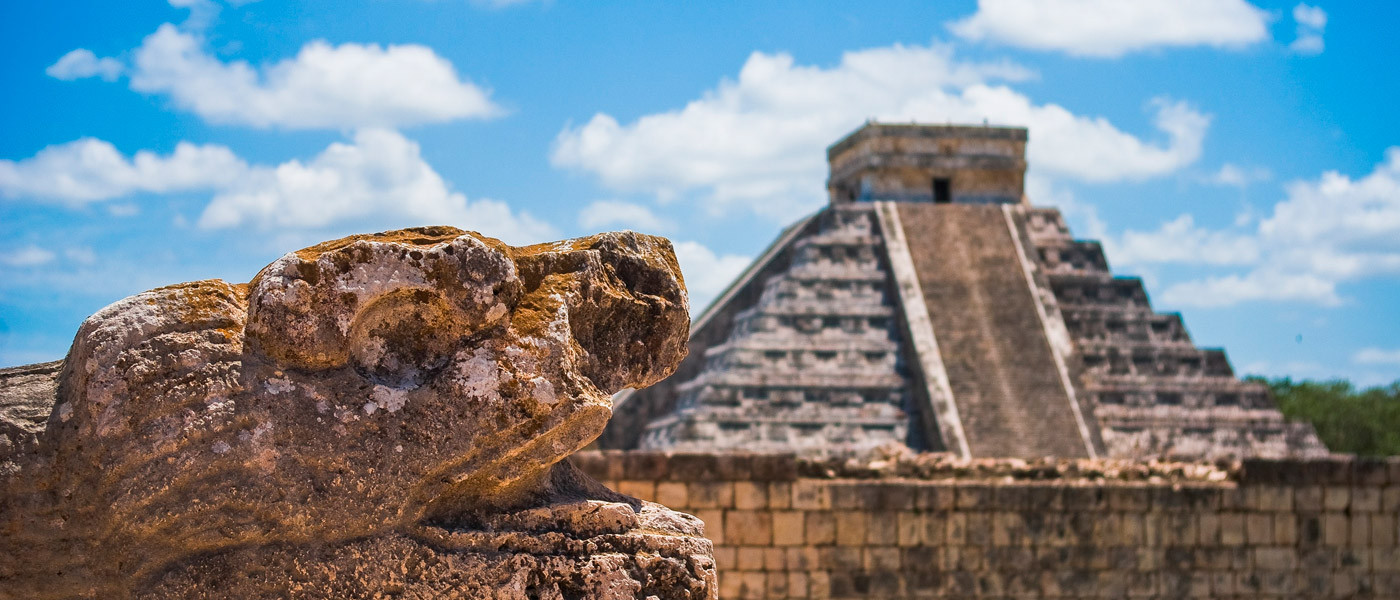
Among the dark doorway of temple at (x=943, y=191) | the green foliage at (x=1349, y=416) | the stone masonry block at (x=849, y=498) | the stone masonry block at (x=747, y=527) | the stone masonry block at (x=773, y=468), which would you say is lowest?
the stone masonry block at (x=747, y=527)

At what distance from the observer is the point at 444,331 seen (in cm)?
363

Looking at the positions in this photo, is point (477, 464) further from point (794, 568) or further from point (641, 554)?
point (794, 568)

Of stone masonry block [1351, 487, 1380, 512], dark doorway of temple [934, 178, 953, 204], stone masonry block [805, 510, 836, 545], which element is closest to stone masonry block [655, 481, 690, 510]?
stone masonry block [805, 510, 836, 545]

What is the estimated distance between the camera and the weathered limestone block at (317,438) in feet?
11.3

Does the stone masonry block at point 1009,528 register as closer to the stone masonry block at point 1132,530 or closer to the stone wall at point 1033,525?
the stone wall at point 1033,525

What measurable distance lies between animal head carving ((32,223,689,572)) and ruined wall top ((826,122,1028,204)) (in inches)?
1222

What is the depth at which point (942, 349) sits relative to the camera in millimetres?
28891

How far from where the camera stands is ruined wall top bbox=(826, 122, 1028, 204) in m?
34.4

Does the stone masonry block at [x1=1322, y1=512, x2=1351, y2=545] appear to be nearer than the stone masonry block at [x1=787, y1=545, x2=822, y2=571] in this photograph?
No

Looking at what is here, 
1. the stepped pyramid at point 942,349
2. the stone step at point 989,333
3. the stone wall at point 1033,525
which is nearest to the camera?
the stone wall at point 1033,525

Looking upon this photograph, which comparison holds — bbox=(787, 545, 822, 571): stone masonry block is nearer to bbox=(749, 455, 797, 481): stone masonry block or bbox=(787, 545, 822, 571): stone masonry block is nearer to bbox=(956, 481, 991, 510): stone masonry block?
bbox=(749, 455, 797, 481): stone masonry block

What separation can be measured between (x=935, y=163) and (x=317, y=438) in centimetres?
3188

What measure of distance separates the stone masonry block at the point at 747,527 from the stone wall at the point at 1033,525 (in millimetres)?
12

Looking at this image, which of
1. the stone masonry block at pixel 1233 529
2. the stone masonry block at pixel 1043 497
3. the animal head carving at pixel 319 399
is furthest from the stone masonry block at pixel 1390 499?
the animal head carving at pixel 319 399
